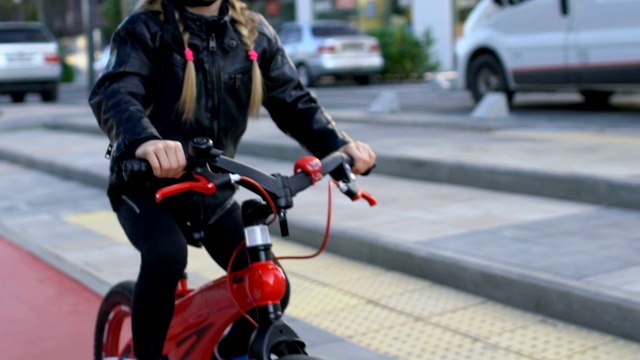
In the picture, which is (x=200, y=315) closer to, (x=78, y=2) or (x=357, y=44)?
(x=357, y=44)

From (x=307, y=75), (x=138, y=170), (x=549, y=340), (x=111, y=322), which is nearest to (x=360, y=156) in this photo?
(x=138, y=170)

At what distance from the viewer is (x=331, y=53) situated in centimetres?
2392

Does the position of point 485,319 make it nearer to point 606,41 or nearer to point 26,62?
point 606,41

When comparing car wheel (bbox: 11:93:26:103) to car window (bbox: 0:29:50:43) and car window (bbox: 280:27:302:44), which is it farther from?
car window (bbox: 280:27:302:44)

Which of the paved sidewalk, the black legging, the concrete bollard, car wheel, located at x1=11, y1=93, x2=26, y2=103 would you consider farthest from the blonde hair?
car wheel, located at x1=11, y1=93, x2=26, y2=103

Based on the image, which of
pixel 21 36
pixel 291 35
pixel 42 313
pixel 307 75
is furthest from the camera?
pixel 291 35

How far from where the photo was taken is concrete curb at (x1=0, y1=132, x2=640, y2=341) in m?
4.27

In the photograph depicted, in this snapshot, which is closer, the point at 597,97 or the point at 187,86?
the point at 187,86

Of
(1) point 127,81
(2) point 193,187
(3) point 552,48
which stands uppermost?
(1) point 127,81

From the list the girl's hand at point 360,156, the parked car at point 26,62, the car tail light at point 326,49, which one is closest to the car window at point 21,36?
the parked car at point 26,62

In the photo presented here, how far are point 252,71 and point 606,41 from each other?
8863 millimetres

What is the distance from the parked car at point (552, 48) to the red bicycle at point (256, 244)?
348 inches

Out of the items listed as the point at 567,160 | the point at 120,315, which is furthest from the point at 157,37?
the point at 567,160

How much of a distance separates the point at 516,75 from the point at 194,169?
10.5m
